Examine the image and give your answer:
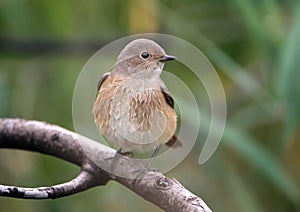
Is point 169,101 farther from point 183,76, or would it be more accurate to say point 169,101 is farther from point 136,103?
point 183,76

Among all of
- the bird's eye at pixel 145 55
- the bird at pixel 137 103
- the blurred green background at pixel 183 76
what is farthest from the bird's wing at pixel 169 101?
the blurred green background at pixel 183 76

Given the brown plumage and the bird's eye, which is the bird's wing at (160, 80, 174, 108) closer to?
the brown plumage

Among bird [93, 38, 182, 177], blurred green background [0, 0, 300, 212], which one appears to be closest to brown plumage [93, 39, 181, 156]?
bird [93, 38, 182, 177]

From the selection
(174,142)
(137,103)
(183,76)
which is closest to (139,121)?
(137,103)

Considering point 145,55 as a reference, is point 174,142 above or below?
below

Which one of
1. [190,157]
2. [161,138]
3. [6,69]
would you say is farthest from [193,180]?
[161,138]

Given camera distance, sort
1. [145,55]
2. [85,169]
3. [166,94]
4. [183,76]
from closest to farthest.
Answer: [145,55] < [166,94] < [85,169] < [183,76]
